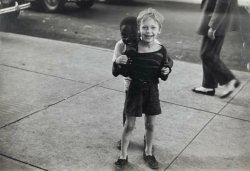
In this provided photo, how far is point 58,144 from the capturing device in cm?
333

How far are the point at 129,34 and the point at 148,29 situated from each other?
0.51 ft

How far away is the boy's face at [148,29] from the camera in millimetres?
2605

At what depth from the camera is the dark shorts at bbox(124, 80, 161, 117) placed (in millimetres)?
2781

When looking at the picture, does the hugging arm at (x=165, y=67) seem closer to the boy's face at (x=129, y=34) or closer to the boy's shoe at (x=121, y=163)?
the boy's face at (x=129, y=34)

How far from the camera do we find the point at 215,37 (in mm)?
4508

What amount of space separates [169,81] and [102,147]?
2.05 m

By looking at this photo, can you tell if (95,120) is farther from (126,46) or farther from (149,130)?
(126,46)

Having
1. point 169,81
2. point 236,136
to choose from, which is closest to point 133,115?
point 236,136

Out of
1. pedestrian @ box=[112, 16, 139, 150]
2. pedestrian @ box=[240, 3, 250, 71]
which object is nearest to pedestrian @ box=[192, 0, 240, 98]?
pedestrian @ box=[240, 3, 250, 71]

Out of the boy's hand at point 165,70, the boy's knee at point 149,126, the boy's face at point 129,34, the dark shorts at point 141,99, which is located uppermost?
the boy's face at point 129,34

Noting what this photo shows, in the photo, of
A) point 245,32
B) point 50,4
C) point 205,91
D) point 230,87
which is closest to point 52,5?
point 50,4

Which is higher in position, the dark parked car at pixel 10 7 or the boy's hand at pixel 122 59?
the boy's hand at pixel 122 59

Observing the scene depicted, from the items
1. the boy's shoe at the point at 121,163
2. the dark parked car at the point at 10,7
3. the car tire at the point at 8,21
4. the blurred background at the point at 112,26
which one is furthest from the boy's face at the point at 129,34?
the car tire at the point at 8,21

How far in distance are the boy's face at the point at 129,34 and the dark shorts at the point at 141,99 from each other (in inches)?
11.1
